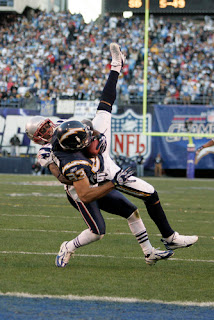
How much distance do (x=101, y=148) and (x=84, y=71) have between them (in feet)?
64.4

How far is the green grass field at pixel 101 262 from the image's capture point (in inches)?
158

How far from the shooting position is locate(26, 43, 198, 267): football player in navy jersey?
4457mm

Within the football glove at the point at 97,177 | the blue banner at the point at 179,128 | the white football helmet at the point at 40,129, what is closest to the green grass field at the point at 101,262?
the football glove at the point at 97,177

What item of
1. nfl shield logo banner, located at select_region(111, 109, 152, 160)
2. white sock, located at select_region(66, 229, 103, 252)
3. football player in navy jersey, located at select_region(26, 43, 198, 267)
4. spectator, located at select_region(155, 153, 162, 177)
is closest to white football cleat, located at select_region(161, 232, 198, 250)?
football player in navy jersey, located at select_region(26, 43, 198, 267)

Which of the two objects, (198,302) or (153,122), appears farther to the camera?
(153,122)

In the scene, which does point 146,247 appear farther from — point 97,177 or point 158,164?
point 158,164

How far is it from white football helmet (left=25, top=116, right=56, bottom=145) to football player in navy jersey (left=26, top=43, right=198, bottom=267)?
11 millimetres

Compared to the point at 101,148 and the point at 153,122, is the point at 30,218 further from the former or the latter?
the point at 153,122

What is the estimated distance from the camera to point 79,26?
26219 mm

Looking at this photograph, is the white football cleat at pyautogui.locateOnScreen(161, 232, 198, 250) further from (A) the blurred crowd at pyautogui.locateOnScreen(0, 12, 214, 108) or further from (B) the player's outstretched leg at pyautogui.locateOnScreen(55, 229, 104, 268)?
(A) the blurred crowd at pyautogui.locateOnScreen(0, 12, 214, 108)

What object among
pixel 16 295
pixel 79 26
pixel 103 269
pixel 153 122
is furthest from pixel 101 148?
pixel 79 26

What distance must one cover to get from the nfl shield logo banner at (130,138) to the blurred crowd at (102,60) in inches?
27.2

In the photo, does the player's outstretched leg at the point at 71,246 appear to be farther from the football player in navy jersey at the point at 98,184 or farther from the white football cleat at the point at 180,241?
the white football cleat at the point at 180,241

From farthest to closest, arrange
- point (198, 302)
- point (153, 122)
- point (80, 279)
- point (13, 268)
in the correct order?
point (153, 122) → point (13, 268) → point (80, 279) → point (198, 302)
